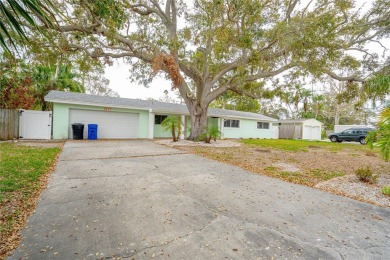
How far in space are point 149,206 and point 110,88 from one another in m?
35.1

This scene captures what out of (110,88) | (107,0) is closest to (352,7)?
(107,0)

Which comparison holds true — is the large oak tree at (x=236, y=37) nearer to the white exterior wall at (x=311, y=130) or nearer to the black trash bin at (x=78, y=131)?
the black trash bin at (x=78, y=131)

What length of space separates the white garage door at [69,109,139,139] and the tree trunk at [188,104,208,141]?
4747 mm

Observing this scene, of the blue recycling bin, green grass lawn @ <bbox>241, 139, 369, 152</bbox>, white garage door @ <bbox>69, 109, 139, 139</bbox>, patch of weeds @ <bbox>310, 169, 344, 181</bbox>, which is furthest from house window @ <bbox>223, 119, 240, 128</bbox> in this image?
patch of weeds @ <bbox>310, 169, 344, 181</bbox>

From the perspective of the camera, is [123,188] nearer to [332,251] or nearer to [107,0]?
[332,251]

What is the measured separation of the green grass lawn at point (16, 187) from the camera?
2.67 metres

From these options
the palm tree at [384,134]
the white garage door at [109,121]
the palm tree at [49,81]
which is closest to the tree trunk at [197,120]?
the white garage door at [109,121]

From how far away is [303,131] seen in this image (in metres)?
25.7

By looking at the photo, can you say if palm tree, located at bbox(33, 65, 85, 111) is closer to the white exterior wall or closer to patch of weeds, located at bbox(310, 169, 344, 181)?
patch of weeds, located at bbox(310, 169, 344, 181)

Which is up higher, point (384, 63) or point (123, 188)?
point (384, 63)

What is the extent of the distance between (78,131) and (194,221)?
39.9 feet

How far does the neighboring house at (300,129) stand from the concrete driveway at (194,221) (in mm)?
23443

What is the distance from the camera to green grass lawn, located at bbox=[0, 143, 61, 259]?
2666 millimetres

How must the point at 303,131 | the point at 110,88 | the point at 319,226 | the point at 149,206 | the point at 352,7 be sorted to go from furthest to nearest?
1. the point at 110,88
2. the point at 303,131
3. the point at 352,7
4. the point at 149,206
5. the point at 319,226
